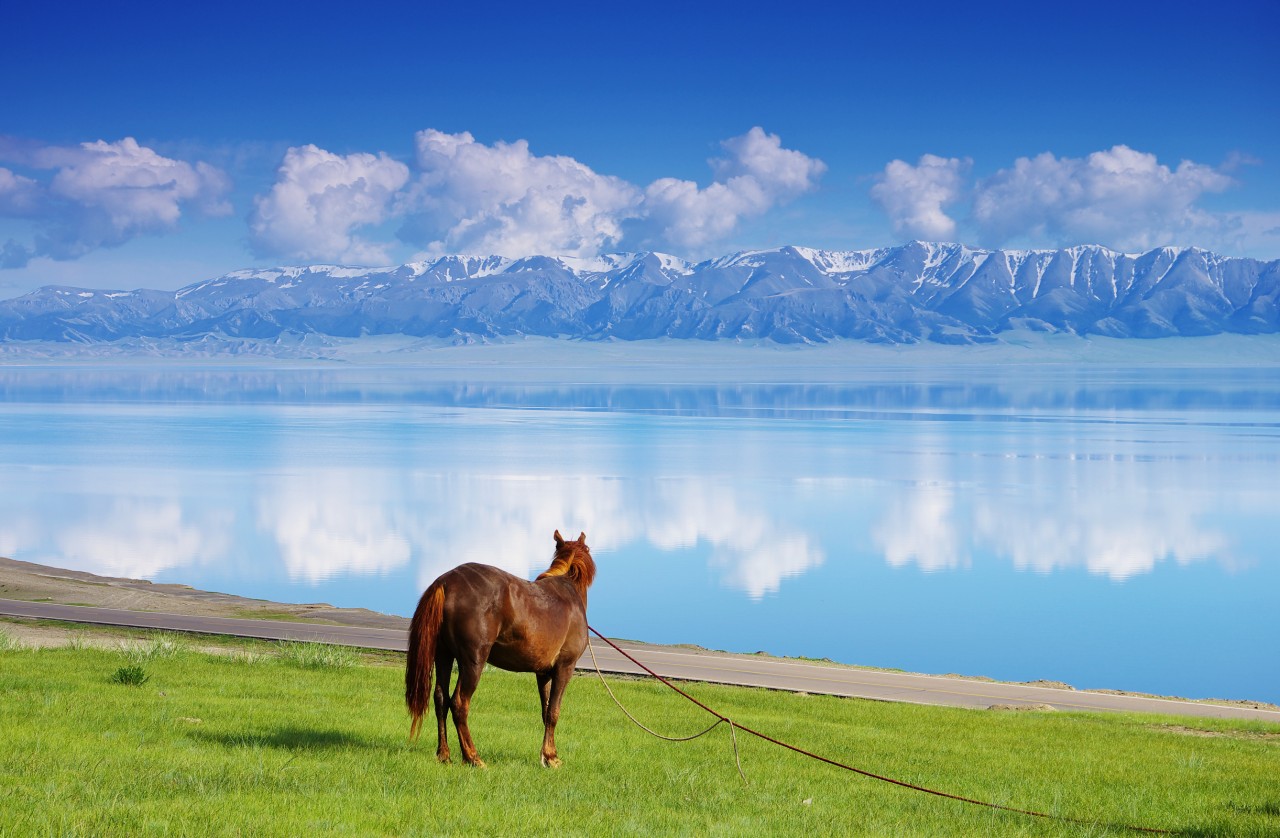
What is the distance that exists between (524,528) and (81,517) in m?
22.0

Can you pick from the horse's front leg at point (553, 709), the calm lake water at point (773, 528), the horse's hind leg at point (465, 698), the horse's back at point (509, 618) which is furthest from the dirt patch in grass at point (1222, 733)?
the calm lake water at point (773, 528)

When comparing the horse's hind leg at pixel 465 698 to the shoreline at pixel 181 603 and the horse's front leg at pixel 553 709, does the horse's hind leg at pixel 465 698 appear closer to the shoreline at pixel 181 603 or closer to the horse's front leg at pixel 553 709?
the horse's front leg at pixel 553 709

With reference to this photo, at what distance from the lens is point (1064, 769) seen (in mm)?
13703

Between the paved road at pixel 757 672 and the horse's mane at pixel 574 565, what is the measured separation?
11.9 m

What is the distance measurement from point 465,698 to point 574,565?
5.55ft

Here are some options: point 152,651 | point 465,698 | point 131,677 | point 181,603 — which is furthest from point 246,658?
point 181,603

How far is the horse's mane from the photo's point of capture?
38.3ft

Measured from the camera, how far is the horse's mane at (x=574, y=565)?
11672 millimetres

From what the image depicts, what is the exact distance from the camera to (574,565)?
1179 cm

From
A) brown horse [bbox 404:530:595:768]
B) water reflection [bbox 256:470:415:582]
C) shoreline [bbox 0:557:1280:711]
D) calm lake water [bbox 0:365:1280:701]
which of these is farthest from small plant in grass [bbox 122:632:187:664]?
water reflection [bbox 256:470:415:582]

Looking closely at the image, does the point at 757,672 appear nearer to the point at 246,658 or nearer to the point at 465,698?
the point at 246,658

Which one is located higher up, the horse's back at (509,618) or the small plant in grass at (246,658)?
the horse's back at (509,618)

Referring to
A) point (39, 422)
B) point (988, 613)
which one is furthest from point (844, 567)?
point (39, 422)

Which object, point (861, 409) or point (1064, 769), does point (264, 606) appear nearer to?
point (1064, 769)
